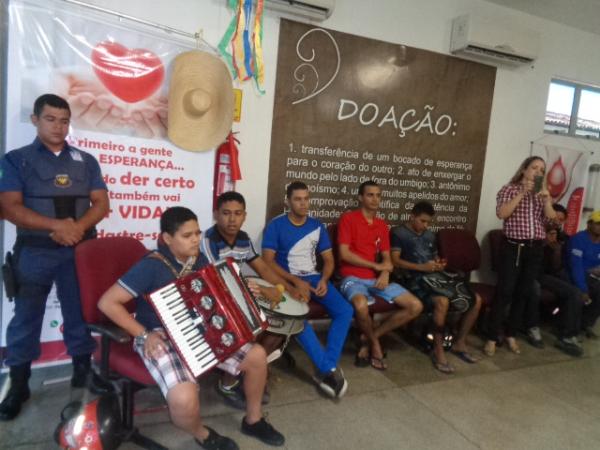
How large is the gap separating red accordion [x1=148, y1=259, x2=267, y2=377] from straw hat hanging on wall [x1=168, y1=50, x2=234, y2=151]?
1.30 m

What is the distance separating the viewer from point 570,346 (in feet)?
11.8

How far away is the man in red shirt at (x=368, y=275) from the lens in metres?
3.00

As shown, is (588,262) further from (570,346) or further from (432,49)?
(432,49)

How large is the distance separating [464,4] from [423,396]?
3282 millimetres

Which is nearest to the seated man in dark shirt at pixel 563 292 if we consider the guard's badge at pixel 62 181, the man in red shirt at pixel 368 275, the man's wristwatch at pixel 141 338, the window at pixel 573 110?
the window at pixel 573 110

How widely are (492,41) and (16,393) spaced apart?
4197mm

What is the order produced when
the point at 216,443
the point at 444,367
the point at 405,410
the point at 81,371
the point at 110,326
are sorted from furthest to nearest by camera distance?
the point at 444,367, the point at 405,410, the point at 81,371, the point at 216,443, the point at 110,326

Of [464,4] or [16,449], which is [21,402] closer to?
[16,449]

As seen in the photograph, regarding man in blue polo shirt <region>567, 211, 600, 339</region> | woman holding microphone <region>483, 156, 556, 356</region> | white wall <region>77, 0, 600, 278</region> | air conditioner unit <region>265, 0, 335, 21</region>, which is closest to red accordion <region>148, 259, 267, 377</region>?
white wall <region>77, 0, 600, 278</region>

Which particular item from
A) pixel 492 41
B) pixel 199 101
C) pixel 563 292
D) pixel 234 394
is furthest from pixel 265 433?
pixel 492 41

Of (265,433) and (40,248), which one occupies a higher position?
(40,248)

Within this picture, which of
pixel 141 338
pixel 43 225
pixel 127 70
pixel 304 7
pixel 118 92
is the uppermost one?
pixel 304 7

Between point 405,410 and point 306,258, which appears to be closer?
point 405,410

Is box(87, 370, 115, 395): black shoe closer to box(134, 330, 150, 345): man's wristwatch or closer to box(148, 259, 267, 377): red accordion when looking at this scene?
box(134, 330, 150, 345): man's wristwatch
